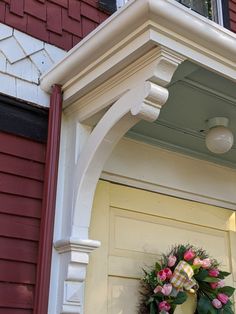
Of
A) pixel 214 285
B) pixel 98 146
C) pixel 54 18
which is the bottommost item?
pixel 214 285

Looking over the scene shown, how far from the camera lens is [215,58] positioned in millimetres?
2266

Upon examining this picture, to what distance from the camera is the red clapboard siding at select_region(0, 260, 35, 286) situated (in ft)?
7.36

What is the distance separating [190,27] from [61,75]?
0.71m

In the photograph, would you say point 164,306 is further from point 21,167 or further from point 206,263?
point 21,167

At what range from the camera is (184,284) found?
2664 millimetres

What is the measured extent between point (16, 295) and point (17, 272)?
0.10 metres

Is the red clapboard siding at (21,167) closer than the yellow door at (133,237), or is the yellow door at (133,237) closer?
the red clapboard siding at (21,167)

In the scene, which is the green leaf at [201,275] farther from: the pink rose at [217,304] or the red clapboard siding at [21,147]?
the red clapboard siding at [21,147]

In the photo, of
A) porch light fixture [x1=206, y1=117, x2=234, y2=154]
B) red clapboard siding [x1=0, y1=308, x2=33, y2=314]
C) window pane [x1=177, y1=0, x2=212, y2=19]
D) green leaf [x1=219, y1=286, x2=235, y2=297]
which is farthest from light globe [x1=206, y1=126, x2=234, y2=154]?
Result: window pane [x1=177, y1=0, x2=212, y2=19]

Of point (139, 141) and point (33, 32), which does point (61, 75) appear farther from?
point (139, 141)

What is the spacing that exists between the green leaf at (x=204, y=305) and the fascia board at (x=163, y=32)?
1.29 meters

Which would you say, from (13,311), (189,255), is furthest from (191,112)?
(13,311)

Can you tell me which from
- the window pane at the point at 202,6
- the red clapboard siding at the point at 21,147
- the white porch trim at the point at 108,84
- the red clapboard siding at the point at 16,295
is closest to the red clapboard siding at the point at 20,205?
the white porch trim at the point at 108,84

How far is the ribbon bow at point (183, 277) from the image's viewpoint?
2.65m
